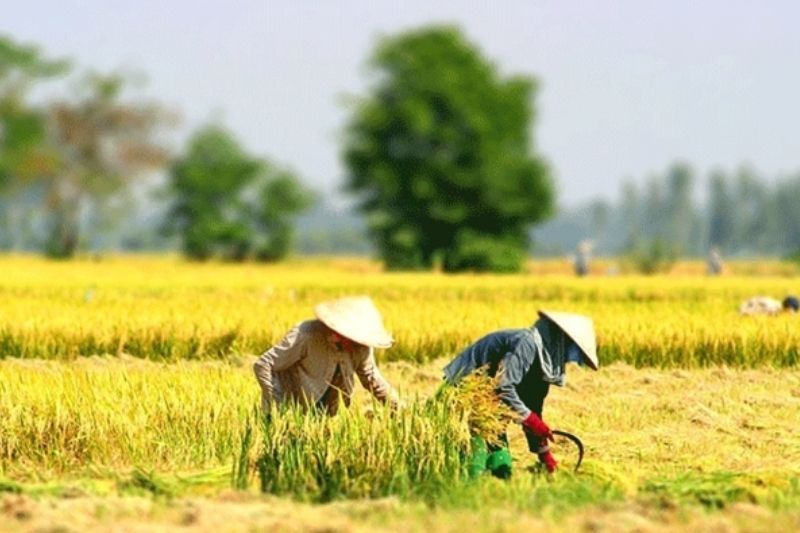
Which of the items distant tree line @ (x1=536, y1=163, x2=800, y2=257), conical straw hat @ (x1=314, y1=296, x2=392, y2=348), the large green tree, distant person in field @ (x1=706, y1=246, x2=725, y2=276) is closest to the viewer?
conical straw hat @ (x1=314, y1=296, x2=392, y2=348)

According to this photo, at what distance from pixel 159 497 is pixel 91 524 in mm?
675

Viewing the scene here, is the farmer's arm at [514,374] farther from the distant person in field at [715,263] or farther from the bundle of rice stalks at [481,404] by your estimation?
the distant person in field at [715,263]

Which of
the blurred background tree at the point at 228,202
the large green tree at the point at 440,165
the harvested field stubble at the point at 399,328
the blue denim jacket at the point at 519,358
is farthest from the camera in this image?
the blurred background tree at the point at 228,202

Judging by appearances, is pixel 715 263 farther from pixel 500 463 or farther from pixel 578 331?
pixel 578 331

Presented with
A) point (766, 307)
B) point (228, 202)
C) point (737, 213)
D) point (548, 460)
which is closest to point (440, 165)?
point (228, 202)

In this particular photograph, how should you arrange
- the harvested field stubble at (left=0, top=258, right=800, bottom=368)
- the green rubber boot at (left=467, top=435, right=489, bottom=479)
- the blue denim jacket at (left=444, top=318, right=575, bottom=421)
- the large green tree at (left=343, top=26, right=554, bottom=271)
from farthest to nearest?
the large green tree at (left=343, top=26, right=554, bottom=271) < the harvested field stubble at (left=0, top=258, right=800, bottom=368) < the green rubber boot at (left=467, top=435, right=489, bottom=479) < the blue denim jacket at (left=444, top=318, right=575, bottom=421)

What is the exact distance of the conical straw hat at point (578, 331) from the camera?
7.28 meters

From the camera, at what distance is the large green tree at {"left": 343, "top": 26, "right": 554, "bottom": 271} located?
40.5m

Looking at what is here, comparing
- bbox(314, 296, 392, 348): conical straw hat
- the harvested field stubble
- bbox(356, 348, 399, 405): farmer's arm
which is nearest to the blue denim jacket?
bbox(356, 348, 399, 405): farmer's arm

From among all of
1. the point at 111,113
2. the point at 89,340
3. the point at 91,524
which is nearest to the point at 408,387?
the point at 89,340

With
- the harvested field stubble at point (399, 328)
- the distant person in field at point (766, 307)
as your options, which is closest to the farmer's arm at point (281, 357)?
the harvested field stubble at point (399, 328)

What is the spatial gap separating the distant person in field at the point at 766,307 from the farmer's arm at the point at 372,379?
1019 centimetres

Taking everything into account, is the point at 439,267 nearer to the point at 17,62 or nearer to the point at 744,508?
the point at 17,62

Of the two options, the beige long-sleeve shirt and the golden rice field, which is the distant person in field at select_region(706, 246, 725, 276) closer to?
the golden rice field
